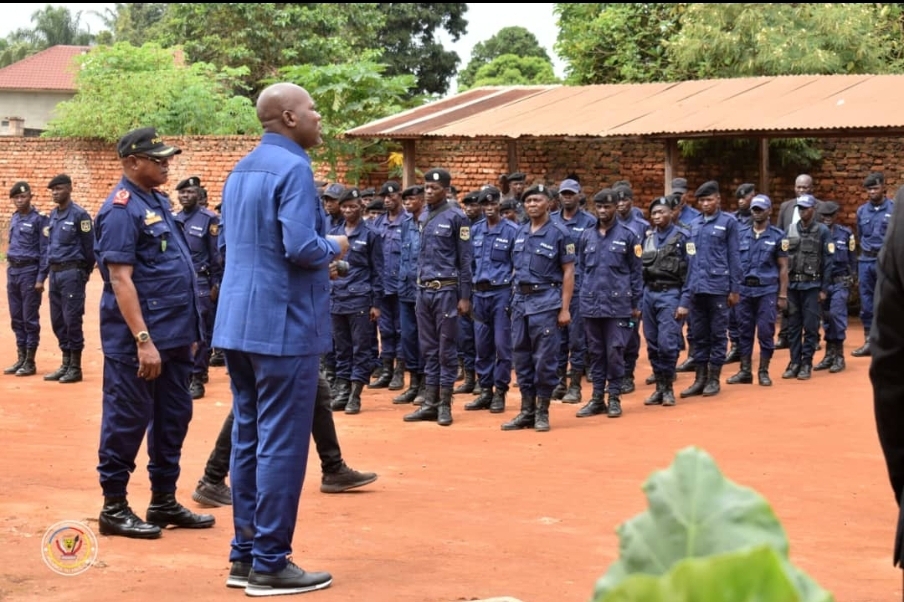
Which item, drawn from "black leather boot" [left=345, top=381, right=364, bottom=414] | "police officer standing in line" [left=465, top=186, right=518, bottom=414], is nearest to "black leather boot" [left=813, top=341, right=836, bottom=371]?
"police officer standing in line" [left=465, top=186, right=518, bottom=414]

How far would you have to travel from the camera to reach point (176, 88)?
92.4ft

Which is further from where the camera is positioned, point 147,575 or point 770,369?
point 770,369

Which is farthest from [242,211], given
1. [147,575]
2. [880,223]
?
[880,223]

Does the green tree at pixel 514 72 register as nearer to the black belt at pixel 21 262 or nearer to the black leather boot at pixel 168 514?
the black belt at pixel 21 262

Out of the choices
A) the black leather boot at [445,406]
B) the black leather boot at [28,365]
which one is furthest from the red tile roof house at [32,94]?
the black leather boot at [445,406]

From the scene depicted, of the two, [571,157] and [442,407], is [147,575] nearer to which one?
[442,407]

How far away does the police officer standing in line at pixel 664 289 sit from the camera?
11328 mm

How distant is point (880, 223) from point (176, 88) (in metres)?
18.6

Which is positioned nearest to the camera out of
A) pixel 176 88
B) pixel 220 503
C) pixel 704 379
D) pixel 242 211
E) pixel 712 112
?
pixel 242 211

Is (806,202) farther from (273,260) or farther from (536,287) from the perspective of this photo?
(273,260)

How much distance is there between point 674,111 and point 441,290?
7.90 meters

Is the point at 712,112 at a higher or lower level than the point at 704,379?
higher

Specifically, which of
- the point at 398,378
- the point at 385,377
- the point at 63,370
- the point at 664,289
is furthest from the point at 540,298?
the point at 63,370
